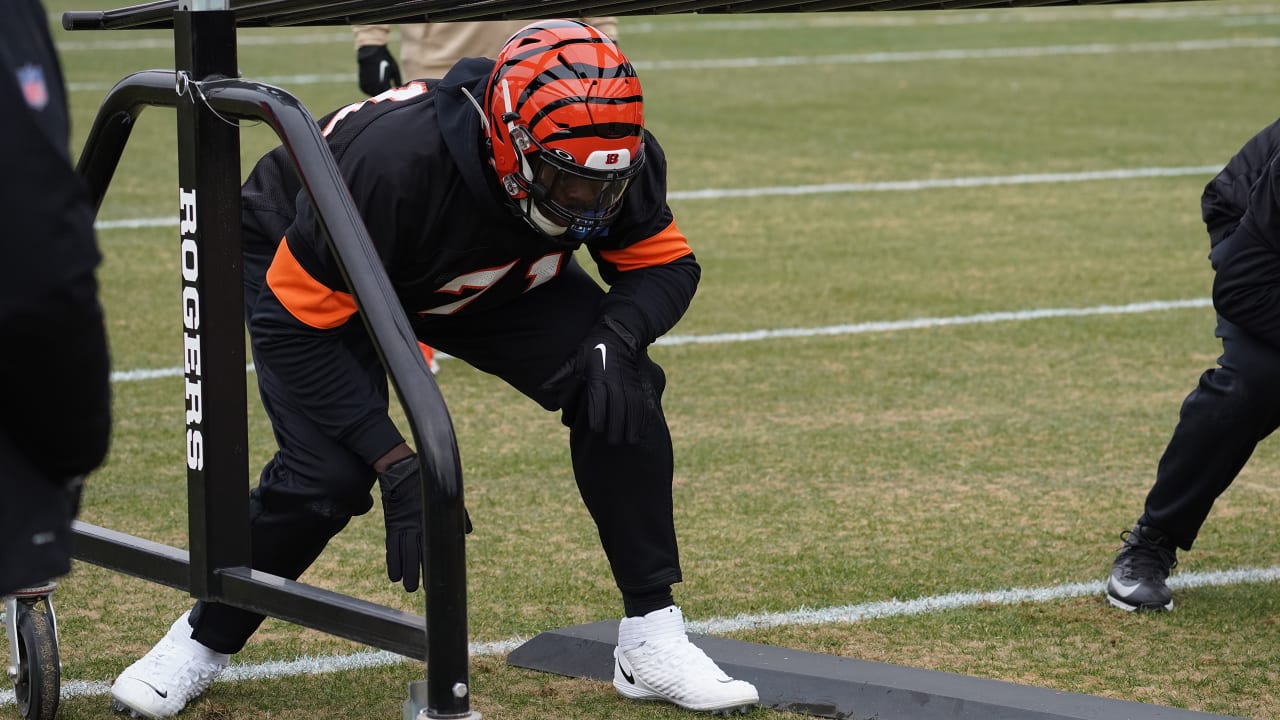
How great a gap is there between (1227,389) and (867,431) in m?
2.05

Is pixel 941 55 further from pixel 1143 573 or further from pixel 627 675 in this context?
pixel 627 675

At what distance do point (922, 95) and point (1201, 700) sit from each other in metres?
11.9

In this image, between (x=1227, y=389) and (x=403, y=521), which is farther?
(x=1227, y=389)

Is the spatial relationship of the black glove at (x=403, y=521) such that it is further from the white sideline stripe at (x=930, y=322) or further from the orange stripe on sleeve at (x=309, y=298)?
the white sideline stripe at (x=930, y=322)

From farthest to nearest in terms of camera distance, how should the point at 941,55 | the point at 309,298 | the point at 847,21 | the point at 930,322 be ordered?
1. the point at 847,21
2. the point at 941,55
3. the point at 930,322
4. the point at 309,298

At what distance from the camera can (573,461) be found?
3656mm

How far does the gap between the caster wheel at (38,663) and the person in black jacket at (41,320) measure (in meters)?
1.59

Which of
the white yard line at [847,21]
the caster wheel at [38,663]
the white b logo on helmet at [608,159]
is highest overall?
the white b logo on helmet at [608,159]

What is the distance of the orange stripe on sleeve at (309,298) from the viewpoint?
11.3 feet

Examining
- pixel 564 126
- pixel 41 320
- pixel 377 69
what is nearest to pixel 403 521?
pixel 564 126

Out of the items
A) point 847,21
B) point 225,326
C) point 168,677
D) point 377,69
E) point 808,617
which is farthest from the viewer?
point 847,21

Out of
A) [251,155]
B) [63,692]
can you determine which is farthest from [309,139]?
[251,155]

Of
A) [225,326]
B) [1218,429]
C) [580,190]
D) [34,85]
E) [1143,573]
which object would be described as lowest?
[1143,573]

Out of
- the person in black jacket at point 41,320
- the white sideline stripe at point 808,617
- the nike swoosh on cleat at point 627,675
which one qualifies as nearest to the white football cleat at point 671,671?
the nike swoosh on cleat at point 627,675
